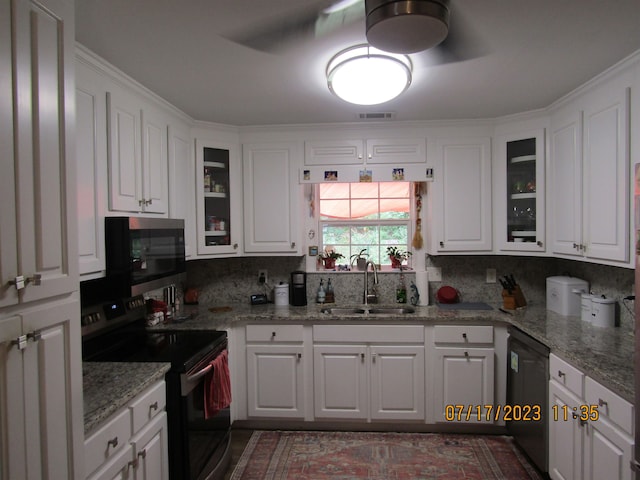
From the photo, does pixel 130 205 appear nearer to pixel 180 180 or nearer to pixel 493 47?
pixel 180 180

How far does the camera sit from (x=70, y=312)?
42.5 inches

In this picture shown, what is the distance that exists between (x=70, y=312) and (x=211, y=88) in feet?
5.00

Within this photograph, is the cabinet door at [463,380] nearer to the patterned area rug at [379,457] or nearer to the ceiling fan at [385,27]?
the patterned area rug at [379,457]

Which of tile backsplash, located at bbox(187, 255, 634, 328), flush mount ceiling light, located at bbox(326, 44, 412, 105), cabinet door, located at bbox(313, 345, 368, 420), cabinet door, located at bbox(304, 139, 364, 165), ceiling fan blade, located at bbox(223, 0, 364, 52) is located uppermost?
ceiling fan blade, located at bbox(223, 0, 364, 52)

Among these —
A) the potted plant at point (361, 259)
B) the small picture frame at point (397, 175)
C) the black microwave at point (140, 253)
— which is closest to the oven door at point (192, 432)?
the black microwave at point (140, 253)

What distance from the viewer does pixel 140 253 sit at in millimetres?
1952

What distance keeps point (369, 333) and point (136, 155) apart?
1917 mm

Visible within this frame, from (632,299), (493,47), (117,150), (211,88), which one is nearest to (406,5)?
(493,47)

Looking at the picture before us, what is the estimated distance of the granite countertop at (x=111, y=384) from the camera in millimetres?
1290

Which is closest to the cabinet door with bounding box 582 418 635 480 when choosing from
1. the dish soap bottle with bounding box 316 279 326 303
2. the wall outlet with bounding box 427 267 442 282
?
the wall outlet with bounding box 427 267 442 282

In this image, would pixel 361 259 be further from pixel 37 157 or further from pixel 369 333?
pixel 37 157

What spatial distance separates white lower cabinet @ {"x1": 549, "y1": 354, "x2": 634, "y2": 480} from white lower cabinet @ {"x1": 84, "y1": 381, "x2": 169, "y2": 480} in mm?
1961

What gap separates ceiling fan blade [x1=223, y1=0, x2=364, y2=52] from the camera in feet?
4.50

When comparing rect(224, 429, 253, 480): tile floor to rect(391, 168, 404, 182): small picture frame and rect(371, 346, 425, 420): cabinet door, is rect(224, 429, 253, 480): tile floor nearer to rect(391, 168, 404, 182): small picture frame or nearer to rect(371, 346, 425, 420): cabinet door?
rect(371, 346, 425, 420): cabinet door
